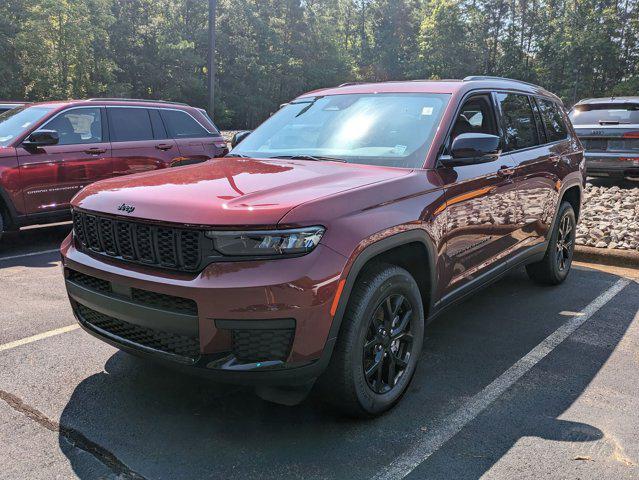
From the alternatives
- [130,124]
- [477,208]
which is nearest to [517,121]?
[477,208]

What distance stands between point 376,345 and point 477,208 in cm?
134

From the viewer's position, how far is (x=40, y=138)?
6.83 metres

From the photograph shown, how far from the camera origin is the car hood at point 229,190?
2602 mm

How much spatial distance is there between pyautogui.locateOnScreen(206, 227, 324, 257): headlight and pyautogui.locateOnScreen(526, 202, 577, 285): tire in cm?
361

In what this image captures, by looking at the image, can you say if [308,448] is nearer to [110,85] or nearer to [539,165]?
[539,165]

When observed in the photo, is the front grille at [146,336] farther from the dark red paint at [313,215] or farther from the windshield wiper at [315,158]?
the windshield wiper at [315,158]

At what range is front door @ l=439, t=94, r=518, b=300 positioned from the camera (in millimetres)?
3607

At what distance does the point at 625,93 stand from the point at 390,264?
2201 inches

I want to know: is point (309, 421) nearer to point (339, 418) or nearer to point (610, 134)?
point (339, 418)

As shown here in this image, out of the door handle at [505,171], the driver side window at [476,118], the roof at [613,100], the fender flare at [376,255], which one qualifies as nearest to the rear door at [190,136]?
the driver side window at [476,118]

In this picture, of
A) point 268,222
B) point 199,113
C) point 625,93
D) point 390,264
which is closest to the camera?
point 268,222

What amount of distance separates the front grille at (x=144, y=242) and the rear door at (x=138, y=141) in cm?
486

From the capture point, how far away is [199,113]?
895 centimetres

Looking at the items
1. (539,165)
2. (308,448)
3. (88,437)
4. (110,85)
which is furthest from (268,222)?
(110,85)
